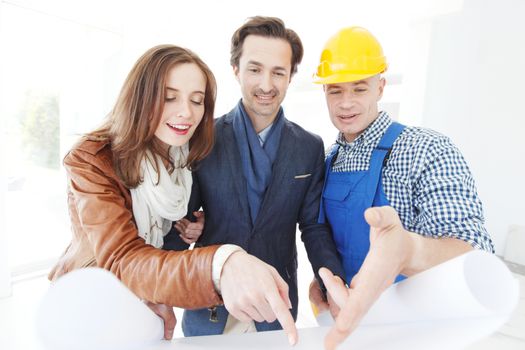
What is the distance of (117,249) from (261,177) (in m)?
0.61

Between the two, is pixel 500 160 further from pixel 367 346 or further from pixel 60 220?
pixel 60 220

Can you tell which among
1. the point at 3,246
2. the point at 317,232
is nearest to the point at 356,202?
the point at 317,232

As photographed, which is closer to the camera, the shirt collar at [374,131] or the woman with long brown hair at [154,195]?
the woman with long brown hair at [154,195]

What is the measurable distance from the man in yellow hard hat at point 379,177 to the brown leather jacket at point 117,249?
26cm

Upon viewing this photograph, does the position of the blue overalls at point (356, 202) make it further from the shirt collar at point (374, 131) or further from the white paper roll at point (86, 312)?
the white paper roll at point (86, 312)

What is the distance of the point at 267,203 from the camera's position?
1.24 m

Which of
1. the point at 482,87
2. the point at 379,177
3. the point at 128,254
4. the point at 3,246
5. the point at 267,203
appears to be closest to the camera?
the point at 128,254

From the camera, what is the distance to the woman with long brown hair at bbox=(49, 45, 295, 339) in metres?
0.65

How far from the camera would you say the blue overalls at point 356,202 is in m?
1.10

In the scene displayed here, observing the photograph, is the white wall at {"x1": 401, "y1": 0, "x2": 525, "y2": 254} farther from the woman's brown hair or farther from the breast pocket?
the woman's brown hair

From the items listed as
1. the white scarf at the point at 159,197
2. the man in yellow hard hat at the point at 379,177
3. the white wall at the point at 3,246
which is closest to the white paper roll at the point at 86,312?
the man in yellow hard hat at the point at 379,177

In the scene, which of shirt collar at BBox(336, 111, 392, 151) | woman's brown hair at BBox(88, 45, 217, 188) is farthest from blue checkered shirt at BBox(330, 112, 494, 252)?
woman's brown hair at BBox(88, 45, 217, 188)

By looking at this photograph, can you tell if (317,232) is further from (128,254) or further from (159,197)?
(128,254)

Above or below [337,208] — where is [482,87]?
above
